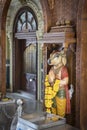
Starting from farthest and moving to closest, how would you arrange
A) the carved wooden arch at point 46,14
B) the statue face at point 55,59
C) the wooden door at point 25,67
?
the wooden door at point 25,67 → the carved wooden arch at point 46,14 → the statue face at point 55,59

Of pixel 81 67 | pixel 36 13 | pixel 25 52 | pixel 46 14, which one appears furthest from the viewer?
pixel 25 52

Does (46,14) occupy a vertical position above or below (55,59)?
above

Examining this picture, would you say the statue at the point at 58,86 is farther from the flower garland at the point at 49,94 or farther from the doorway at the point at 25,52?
the doorway at the point at 25,52

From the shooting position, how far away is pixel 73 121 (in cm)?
329

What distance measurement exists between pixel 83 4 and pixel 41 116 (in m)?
1.26

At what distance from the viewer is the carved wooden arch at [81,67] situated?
303cm

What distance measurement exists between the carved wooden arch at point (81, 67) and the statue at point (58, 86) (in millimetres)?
167

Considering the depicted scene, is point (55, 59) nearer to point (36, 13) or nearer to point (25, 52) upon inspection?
point (36, 13)

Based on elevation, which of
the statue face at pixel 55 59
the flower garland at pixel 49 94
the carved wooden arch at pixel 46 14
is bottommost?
the flower garland at pixel 49 94

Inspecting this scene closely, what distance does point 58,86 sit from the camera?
3240mm

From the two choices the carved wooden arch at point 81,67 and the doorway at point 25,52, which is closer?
the carved wooden arch at point 81,67

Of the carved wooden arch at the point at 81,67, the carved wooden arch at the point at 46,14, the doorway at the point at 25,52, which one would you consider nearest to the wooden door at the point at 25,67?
the doorway at the point at 25,52

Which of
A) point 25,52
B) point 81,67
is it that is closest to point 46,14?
point 81,67

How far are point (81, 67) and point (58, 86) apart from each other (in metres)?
0.36
